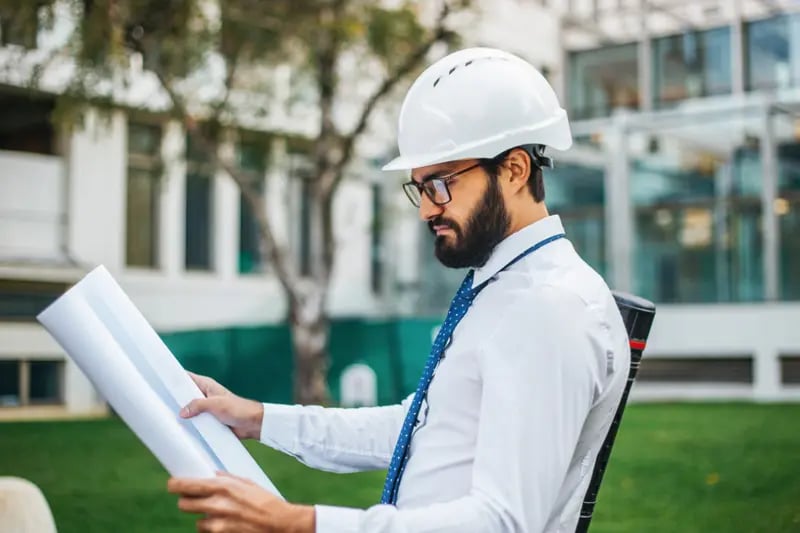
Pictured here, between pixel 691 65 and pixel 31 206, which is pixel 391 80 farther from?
pixel 691 65

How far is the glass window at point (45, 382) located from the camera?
2147cm

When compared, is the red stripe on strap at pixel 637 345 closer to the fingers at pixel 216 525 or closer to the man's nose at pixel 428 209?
the man's nose at pixel 428 209

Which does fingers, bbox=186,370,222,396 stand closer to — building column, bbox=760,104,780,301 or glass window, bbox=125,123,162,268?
glass window, bbox=125,123,162,268

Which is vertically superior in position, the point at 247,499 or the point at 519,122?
the point at 519,122

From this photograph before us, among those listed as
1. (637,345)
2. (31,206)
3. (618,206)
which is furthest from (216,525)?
(618,206)

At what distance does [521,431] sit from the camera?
1.76 metres

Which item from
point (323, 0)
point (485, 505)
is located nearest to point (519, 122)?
point (485, 505)

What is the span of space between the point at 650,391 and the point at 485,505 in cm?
2330

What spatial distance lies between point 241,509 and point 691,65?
1134 inches

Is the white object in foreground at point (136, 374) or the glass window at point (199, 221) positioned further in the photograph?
the glass window at point (199, 221)

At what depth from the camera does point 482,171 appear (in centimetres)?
202

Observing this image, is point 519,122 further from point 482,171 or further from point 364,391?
point 364,391

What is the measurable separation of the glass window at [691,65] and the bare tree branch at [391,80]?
40.8ft

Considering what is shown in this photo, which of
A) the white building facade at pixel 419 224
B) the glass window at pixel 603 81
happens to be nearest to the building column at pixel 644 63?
the white building facade at pixel 419 224
